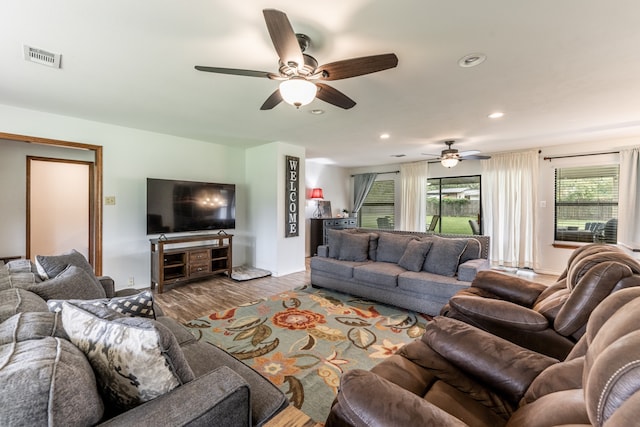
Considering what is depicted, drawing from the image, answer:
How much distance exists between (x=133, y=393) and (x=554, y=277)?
6222mm

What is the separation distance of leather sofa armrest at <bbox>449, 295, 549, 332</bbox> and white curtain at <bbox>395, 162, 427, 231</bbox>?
191 inches

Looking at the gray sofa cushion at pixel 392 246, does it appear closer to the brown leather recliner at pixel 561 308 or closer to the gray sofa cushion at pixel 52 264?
the brown leather recliner at pixel 561 308

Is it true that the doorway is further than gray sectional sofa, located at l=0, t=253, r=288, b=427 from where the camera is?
Yes

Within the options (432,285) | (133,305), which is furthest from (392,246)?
(133,305)

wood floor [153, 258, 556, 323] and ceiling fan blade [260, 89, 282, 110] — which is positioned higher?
ceiling fan blade [260, 89, 282, 110]

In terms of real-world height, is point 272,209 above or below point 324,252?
above

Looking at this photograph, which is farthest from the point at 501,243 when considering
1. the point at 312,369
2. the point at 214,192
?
the point at 214,192

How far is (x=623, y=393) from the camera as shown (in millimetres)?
624

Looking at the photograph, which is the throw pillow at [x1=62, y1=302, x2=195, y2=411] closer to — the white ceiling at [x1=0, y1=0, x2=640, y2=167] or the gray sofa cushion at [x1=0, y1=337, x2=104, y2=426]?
the gray sofa cushion at [x1=0, y1=337, x2=104, y2=426]

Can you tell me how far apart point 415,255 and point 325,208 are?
407 cm

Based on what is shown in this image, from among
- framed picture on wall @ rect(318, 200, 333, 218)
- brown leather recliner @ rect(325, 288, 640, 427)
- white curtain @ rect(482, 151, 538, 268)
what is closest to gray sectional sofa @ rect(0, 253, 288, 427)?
brown leather recliner @ rect(325, 288, 640, 427)

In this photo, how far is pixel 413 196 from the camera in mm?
6793

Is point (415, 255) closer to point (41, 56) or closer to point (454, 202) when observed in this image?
point (454, 202)

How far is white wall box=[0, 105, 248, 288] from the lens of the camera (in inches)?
141
